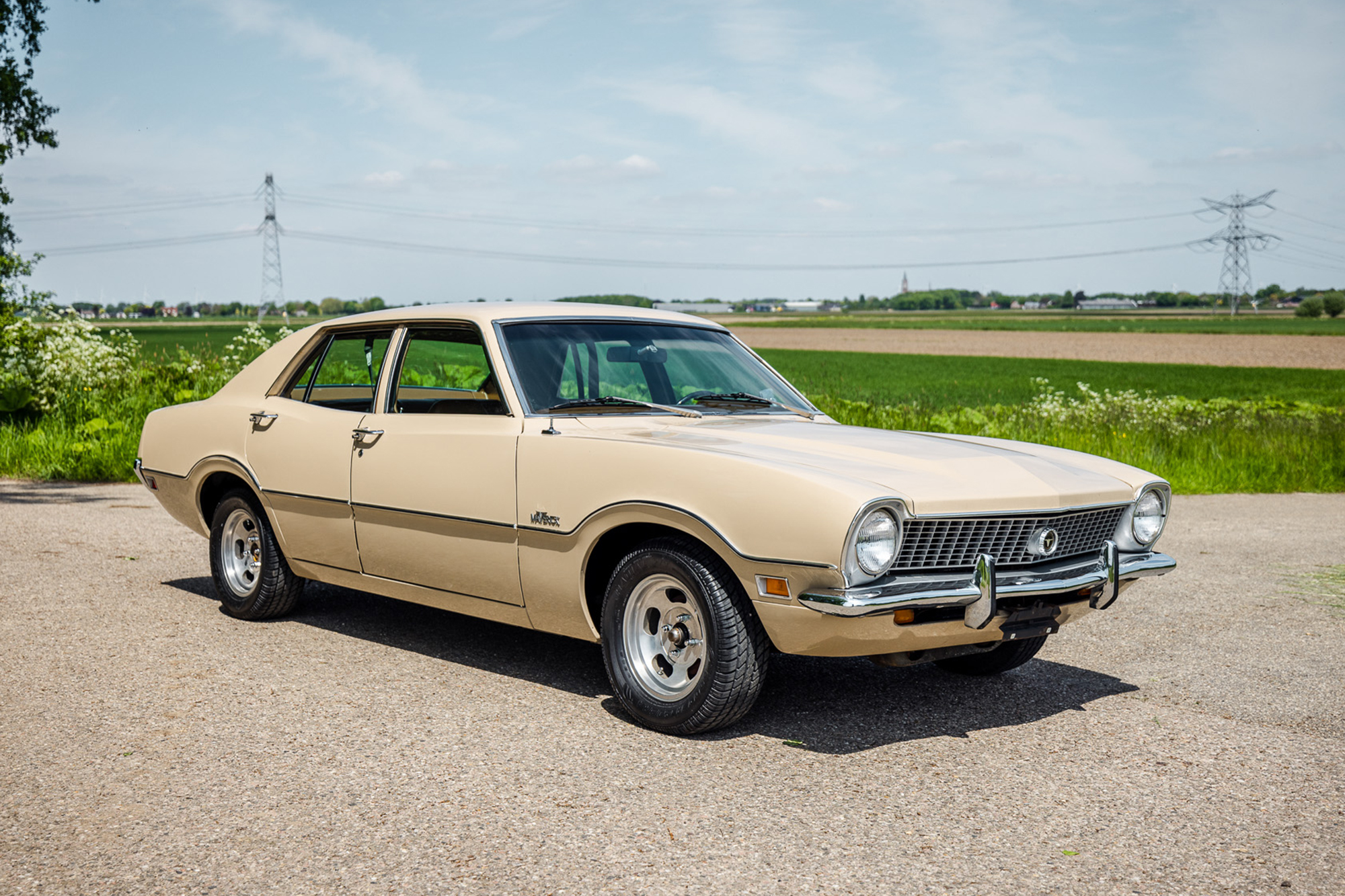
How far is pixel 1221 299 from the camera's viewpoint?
17600cm

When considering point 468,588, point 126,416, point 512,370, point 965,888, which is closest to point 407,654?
point 468,588

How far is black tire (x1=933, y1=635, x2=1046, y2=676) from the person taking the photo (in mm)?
5070

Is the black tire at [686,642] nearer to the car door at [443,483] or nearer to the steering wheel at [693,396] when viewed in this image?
the car door at [443,483]

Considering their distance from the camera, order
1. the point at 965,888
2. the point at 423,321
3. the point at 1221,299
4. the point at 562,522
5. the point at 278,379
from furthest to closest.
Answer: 1. the point at 1221,299
2. the point at 278,379
3. the point at 423,321
4. the point at 562,522
5. the point at 965,888

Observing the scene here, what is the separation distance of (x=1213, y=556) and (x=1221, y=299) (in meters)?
187

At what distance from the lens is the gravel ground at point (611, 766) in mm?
3141

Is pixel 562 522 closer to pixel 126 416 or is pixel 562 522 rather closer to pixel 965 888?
pixel 965 888

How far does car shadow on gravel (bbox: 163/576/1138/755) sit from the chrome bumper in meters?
0.69

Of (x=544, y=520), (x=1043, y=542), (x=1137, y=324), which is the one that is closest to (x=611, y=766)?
(x=544, y=520)

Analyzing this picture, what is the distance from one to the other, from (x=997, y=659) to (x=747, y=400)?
1.64 meters

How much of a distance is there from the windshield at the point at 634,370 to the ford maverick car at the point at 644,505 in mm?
11

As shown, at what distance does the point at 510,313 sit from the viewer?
5082 millimetres

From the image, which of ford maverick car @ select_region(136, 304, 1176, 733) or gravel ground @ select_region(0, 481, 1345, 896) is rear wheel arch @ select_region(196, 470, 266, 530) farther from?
gravel ground @ select_region(0, 481, 1345, 896)

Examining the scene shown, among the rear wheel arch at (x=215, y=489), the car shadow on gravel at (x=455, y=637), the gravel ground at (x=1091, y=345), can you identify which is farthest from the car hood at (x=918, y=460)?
the gravel ground at (x=1091, y=345)
